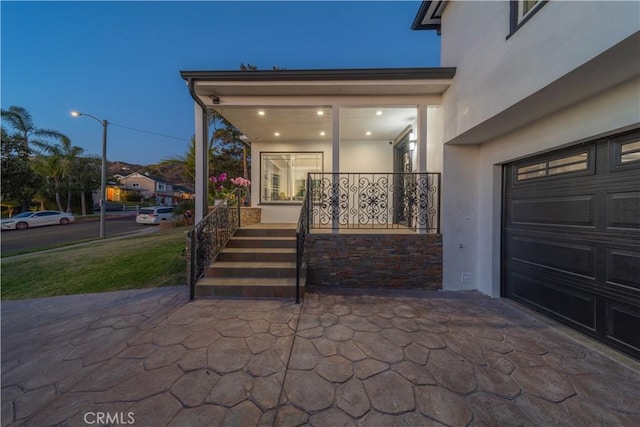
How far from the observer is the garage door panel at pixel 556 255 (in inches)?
107

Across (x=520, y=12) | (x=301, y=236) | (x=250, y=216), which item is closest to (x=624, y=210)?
(x=520, y=12)

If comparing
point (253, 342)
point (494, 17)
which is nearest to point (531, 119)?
point (494, 17)

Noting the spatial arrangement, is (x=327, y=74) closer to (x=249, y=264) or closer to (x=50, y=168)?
(x=249, y=264)

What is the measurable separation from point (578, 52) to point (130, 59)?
31.0 metres

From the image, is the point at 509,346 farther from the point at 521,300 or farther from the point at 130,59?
the point at 130,59

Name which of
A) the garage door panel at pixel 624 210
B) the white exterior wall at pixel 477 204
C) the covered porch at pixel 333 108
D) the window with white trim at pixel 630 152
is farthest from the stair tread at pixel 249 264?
the window with white trim at pixel 630 152

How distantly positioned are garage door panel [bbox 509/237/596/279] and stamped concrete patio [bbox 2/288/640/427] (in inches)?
30.0

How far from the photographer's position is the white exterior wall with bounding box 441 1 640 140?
1883mm

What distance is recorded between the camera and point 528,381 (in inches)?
80.7

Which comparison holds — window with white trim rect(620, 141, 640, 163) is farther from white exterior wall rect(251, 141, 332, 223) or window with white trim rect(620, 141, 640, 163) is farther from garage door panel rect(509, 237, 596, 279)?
white exterior wall rect(251, 141, 332, 223)

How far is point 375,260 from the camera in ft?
14.0

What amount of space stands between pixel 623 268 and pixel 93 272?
874cm

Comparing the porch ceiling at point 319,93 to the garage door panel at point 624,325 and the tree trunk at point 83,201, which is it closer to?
the garage door panel at point 624,325
